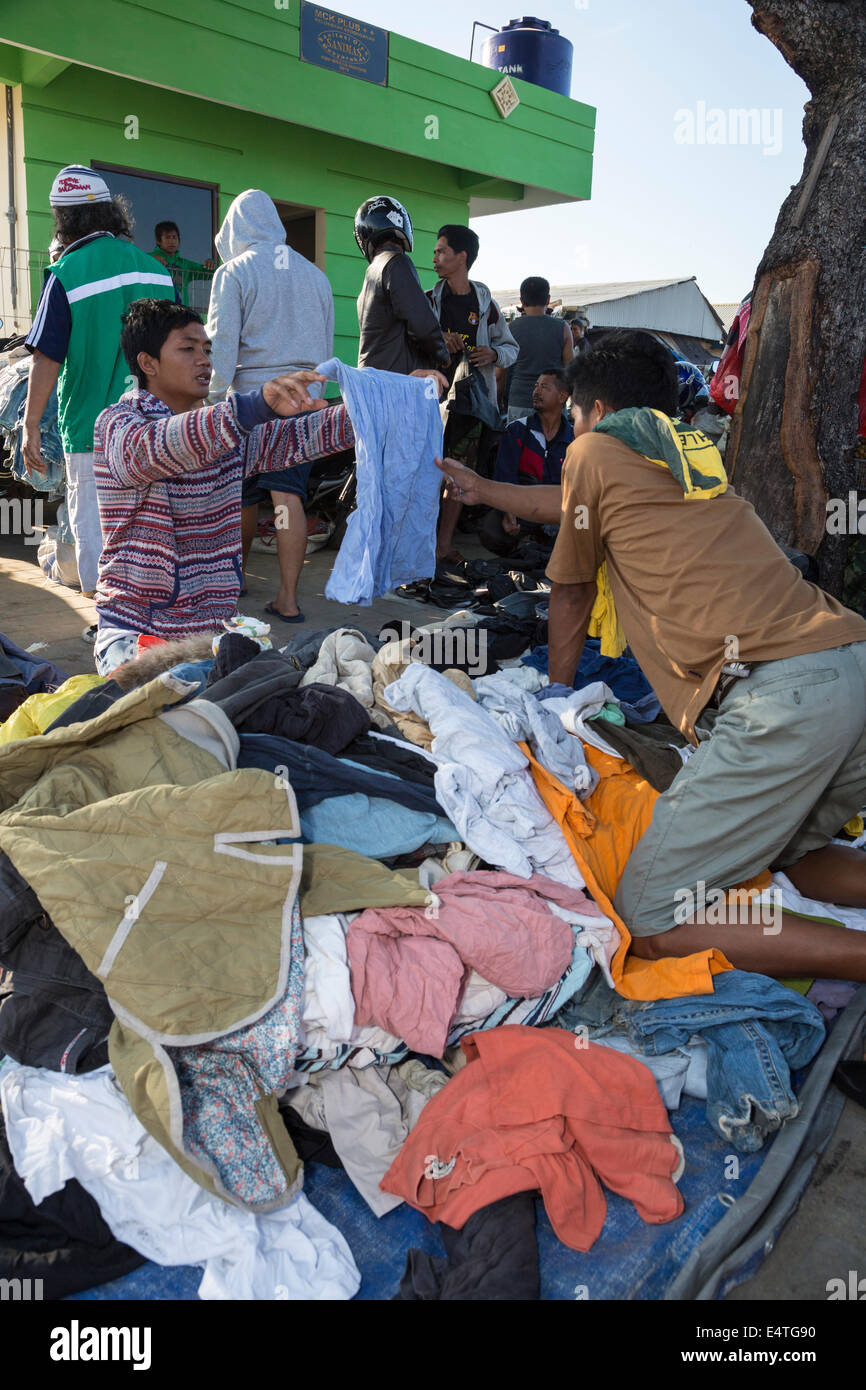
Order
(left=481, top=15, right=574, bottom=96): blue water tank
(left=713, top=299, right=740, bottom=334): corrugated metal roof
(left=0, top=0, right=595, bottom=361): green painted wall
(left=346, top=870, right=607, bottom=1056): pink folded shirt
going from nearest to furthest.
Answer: (left=346, top=870, right=607, bottom=1056): pink folded shirt
(left=0, top=0, right=595, bottom=361): green painted wall
(left=481, top=15, right=574, bottom=96): blue water tank
(left=713, top=299, right=740, bottom=334): corrugated metal roof

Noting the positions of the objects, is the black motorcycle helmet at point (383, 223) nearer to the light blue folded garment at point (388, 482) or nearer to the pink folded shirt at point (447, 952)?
the light blue folded garment at point (388, 482)

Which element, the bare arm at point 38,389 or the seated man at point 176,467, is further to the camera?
the bare arm at point 38,389

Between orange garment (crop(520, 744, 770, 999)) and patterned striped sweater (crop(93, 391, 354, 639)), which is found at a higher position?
patterned striped sweater (crop(93, 391, 354, 639))

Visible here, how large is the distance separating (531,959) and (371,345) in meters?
4.68

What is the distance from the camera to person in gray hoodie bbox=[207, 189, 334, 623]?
16.6 feet

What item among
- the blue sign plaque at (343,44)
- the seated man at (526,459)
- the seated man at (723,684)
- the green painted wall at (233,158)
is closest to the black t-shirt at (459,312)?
the seated man at (526,459)

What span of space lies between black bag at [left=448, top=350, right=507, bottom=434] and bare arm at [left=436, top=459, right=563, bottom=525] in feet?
12.3

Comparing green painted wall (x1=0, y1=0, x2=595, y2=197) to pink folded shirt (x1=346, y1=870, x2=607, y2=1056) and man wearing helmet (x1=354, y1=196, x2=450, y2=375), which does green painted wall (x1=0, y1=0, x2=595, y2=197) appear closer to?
man wearing helmet (x1=354, y1=196, x2=450, y2=375)

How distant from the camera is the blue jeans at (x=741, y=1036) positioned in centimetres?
217

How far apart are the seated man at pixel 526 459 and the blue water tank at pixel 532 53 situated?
723cm

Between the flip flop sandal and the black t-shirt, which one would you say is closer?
the flip flop sandal

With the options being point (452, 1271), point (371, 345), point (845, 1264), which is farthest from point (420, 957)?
point (371, 345)

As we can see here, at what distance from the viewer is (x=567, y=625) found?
129 inches

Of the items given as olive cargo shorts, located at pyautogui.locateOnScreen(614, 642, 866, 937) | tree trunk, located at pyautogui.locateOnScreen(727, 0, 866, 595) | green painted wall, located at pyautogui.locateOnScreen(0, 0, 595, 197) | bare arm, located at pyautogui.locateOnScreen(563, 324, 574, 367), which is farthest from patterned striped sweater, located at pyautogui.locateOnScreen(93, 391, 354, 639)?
green painted wall, located at pyautogui.locateOnScreen(0, 0, 595, 197)
